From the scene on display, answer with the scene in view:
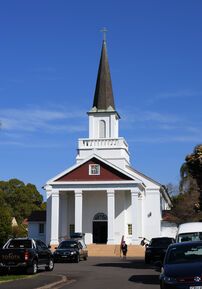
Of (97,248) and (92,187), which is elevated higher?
(92,187)

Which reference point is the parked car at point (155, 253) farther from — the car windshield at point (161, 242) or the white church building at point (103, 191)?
the white church building at point (103, 191)

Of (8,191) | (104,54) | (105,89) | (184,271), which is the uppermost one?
(104,54)

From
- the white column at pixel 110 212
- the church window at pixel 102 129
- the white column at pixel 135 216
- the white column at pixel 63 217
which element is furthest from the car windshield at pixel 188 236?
the church window at pixel 102 129

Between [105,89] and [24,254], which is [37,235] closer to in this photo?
[105,89]

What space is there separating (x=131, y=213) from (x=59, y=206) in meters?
7.99

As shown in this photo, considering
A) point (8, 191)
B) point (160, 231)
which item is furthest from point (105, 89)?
point (8, 191)

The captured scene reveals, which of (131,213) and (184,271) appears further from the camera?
(131,213)

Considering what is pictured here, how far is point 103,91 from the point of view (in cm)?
6488

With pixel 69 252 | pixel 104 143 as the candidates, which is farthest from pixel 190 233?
pixel 104 143

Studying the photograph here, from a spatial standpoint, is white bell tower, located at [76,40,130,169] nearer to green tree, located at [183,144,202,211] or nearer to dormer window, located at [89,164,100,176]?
dormer window, located at [89,164,100,176]

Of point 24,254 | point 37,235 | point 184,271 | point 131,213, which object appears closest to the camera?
point 184,271

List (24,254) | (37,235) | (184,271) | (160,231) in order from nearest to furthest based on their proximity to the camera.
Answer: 1. (184,271)
2. (24,254)
3. (160,231)
4. (37,235)

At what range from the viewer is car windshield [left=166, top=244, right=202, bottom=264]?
45.9ft

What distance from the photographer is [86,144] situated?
206 ft
